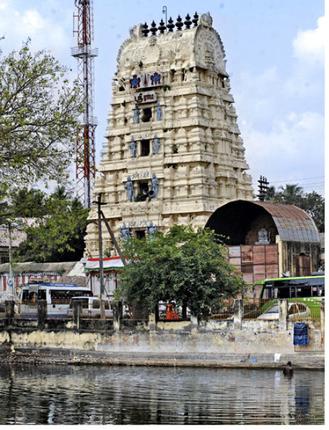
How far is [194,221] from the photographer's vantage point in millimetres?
Answer: 62688

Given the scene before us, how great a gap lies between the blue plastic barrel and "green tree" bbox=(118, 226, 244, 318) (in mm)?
4692

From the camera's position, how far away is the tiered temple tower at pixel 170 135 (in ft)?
209

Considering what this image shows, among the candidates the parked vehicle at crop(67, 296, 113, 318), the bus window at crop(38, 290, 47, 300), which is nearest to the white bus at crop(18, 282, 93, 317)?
the bus window at crop(38, 290, 47, 300)

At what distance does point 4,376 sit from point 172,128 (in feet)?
98.1

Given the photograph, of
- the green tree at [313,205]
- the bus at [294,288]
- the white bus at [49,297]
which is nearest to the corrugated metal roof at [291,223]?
the bus at [294,288]

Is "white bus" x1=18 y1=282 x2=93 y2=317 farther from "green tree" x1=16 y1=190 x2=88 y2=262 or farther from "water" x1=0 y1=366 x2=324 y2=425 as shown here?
"green tree" x1=16 y1=190 x2=88 y2=262

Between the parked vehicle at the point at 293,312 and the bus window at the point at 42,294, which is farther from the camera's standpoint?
the bus window at the point at 42,294

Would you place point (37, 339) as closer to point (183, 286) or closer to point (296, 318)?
point (183, 286)

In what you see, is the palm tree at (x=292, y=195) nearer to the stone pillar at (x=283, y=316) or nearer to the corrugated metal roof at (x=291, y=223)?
the corrugated metal roof at (x=291, y=223)

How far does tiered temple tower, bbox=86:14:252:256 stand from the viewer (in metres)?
63.7

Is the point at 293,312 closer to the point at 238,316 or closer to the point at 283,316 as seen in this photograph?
the point at 283,316

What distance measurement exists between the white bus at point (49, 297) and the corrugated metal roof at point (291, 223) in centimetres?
1158

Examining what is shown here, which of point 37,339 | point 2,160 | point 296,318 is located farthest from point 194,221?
point 2,160

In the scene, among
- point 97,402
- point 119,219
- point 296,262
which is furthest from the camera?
point 119,219
